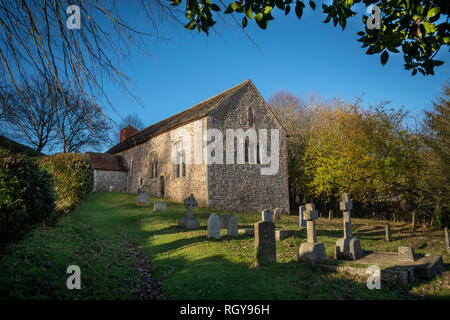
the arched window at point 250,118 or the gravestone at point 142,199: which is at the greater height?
the arched window at point 250,118

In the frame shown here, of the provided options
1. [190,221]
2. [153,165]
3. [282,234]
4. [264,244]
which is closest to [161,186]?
[153,165]

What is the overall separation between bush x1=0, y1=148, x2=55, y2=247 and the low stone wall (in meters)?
25.3

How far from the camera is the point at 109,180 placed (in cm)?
2995

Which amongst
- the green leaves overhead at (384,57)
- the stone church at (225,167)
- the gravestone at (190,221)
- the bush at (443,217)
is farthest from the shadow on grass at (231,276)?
the bush at (443,217)

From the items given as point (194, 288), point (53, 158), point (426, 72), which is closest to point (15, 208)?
point (194, 288)

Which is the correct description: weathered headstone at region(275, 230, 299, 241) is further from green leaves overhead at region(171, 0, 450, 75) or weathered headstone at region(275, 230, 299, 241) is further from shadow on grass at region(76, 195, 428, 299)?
green leaves overhead at region(171, 0, 450, 75)

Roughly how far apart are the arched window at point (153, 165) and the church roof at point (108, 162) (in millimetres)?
6730

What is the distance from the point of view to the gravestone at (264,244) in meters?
6.81

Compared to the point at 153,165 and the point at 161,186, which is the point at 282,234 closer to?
the point at 161,186

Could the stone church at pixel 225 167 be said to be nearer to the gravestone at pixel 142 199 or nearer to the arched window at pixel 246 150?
the arched window at pixel 246 150

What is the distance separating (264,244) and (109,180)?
2682 cm

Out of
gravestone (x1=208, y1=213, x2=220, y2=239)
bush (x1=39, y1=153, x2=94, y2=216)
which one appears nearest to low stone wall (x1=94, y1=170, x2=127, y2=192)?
bush (x1=39, y1=153, x2=94, y2=216)
